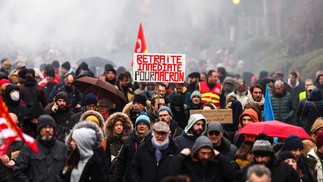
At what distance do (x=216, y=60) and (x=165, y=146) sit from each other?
33.3 m

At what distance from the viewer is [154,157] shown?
472 inches

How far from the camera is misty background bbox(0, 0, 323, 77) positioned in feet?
111

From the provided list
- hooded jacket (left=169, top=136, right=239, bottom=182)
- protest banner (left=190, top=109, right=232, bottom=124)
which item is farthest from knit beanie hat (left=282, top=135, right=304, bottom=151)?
protest banner (left=190, top=109, right=232, bottom=124)

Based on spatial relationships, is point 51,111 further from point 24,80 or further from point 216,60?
point 216,60

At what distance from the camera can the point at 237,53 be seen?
1703 inches

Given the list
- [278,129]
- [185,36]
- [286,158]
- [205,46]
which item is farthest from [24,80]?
[185,36]

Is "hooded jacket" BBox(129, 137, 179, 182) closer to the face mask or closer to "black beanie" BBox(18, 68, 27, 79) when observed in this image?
the face mask

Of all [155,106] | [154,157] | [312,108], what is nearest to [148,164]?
[154,157]

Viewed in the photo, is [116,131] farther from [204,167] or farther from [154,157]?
[204,167]

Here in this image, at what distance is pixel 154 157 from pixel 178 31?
1693 inches

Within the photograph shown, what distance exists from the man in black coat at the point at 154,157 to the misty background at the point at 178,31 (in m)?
16.9

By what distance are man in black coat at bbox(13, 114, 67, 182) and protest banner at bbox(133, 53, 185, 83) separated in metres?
4.50

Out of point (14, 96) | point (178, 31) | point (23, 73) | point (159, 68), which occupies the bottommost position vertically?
point (14, 96)

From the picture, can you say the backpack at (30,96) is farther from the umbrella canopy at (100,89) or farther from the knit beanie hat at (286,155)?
the knit beanie hat at (286,155)
